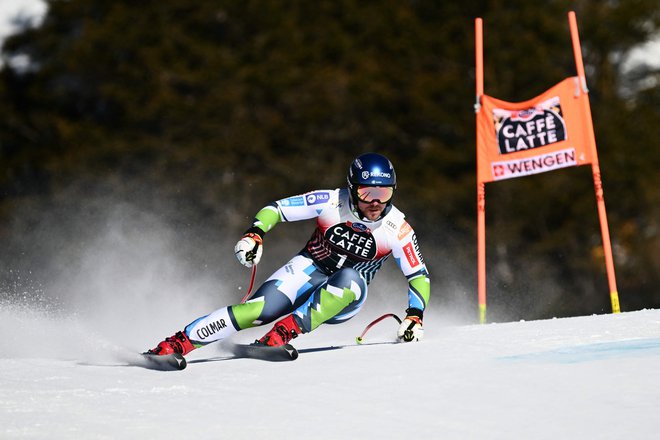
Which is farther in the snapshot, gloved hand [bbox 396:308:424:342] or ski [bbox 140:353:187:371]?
gloved hand [bbox 396:308:424:342]

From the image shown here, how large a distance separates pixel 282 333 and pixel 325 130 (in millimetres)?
23392

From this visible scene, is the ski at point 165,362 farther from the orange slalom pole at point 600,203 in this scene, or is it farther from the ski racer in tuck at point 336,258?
the orange slalom pole at point 600,203

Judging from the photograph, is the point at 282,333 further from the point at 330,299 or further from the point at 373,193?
the point at 373,193

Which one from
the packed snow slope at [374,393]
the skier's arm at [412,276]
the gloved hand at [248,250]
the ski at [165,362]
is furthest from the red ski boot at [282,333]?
the skier's arm at [412,276]

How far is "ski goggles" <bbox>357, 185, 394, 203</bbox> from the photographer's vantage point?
7211 mm

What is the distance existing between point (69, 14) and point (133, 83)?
14.1 feet

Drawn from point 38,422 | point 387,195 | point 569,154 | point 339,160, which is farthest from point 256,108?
point 38,422

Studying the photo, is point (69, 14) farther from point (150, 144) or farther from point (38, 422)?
point (38, 422)

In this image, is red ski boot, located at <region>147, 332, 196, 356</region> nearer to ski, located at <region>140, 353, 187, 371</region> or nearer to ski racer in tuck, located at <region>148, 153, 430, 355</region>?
ski, located at <region>140, 353, 187, 371</region>

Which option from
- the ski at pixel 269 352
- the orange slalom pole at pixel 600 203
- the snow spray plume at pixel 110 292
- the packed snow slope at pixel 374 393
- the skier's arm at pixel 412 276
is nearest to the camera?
the packed snow slope at pixel 374 393

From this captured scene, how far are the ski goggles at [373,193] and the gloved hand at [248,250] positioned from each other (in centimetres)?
76

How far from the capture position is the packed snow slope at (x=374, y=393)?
4.53 metres

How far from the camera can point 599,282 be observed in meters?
27.8

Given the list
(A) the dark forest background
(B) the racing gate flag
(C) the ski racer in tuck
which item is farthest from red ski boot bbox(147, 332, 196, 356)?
(A) the dark forest background
